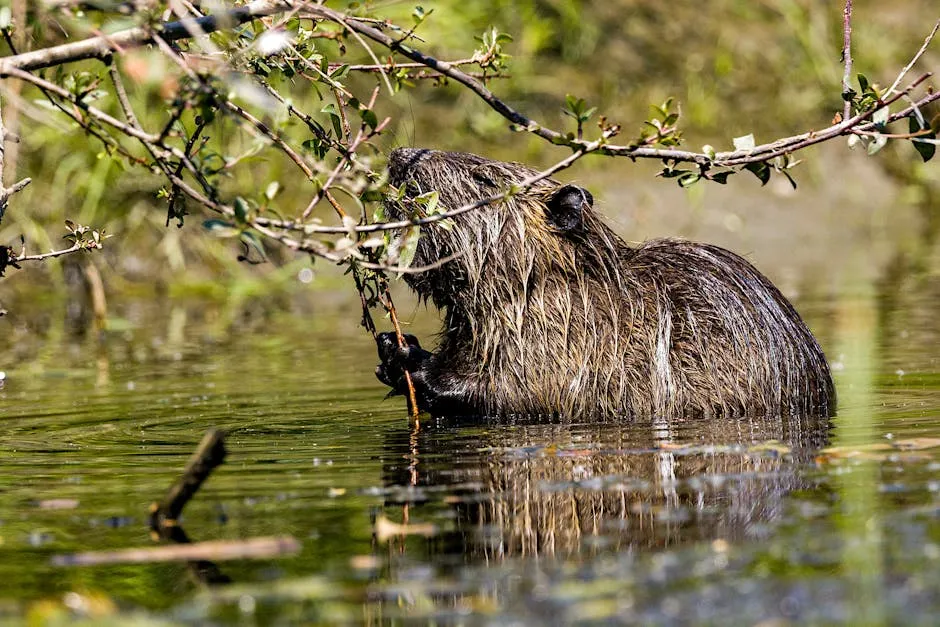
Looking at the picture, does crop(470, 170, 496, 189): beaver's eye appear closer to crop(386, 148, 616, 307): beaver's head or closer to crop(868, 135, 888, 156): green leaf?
crop(386, 148, 616, 307): beaver's head

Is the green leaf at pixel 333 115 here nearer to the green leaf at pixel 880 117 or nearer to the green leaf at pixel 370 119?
the green leaf at pixel 370 119

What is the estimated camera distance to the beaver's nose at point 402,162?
4.82m

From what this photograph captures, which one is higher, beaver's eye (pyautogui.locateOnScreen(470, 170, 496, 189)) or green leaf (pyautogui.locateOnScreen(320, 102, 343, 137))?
green leaf (pyautogui.locateOnScreen(320, 102, 343, 137))

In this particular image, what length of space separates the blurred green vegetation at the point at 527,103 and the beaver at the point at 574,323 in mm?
3813

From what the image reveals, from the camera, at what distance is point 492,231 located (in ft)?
15.5

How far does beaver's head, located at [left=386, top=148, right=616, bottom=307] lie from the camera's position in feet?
15.5

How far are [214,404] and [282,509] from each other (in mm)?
2271

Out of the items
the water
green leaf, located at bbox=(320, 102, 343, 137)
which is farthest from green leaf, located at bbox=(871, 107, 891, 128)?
green leaf, located at bbox=(320, 102, 343, 137)

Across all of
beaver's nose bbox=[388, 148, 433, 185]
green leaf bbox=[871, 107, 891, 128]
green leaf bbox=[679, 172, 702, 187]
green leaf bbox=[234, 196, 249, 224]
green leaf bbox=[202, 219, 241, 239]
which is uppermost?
beaver's nose bbox=[388, 148, 433, 185]

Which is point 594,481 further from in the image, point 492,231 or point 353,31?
point 492,231

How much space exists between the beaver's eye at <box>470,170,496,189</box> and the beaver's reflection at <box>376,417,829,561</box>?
0.83m

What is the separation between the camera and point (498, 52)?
412 centimetres

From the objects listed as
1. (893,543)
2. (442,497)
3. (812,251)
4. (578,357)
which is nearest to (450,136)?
(812,251)

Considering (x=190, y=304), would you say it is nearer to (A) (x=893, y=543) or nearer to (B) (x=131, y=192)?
(B) (x=131, y=192)
